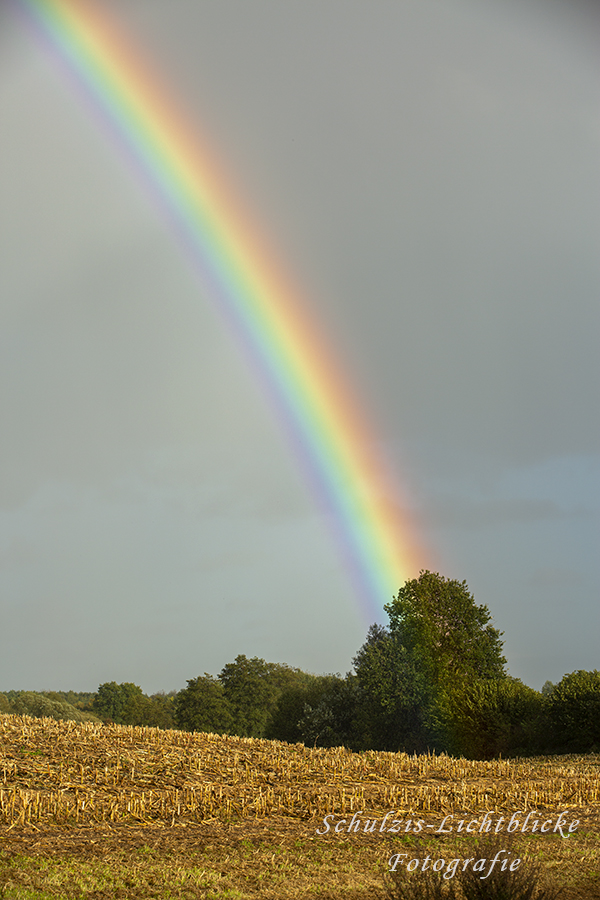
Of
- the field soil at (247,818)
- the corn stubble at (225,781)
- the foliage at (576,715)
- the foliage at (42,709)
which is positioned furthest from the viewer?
the foliage at (42,709)

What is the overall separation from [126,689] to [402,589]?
77685mm

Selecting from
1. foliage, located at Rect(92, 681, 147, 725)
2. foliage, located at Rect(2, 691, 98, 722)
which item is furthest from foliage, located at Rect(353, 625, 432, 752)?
foliage, located at Rect(92, 681, 147, 725)

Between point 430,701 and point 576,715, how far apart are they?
43.1 feet

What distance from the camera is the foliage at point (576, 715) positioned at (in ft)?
175

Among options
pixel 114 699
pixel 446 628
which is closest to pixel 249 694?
pixel 446 628

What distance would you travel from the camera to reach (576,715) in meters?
54.5

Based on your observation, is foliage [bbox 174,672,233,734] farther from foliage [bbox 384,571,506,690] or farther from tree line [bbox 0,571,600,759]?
foliage [bbox 384,571,506,690]

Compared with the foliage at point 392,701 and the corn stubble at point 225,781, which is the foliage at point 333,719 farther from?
the corn stubble at point 225,781

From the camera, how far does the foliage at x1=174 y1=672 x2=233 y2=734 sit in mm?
88188

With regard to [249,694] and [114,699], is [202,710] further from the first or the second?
[114,699]

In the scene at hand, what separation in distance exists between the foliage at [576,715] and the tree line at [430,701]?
75mm

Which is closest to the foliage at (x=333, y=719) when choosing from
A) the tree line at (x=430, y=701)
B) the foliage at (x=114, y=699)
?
the tree line at (x=430, y=701)

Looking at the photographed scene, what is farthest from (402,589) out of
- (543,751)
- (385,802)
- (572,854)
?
(572,854)

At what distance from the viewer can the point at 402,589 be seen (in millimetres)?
75250
